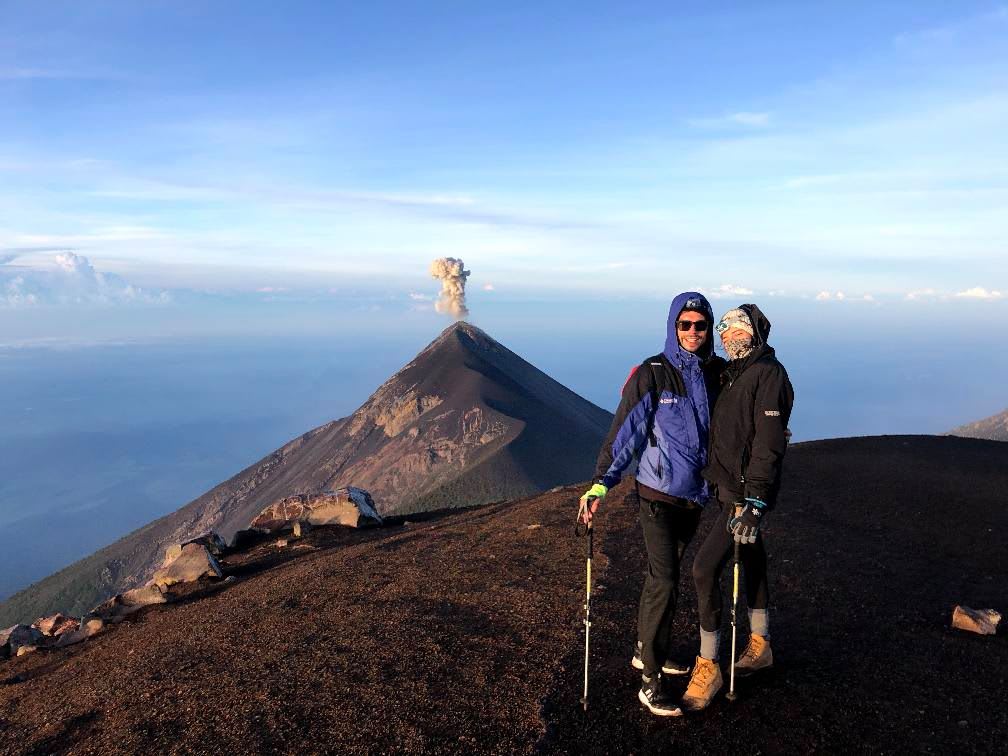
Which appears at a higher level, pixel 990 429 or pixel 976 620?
pixel 976 620

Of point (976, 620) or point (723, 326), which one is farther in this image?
point (976, 620)

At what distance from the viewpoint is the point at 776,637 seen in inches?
298

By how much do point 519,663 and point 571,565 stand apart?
13.2 feet

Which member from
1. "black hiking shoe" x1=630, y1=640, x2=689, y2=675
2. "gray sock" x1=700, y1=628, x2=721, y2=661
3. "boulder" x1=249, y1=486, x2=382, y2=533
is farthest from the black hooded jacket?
"boulder" x1=249, y1=486, x2=382, y2=533

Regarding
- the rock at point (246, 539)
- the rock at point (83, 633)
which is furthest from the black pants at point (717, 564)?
the rock at point (246, 539)

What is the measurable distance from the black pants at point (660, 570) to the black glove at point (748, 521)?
0.45 m

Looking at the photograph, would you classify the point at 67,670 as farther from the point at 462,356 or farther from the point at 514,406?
the point at 462,356

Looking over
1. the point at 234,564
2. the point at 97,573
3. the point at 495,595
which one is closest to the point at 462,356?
the point at 97,573

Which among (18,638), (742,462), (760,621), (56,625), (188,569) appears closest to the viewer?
(742,462)

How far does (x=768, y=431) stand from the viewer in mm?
5125

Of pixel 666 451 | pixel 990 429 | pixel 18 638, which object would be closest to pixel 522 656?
pixel 666 451

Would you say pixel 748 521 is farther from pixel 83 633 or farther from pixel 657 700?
pixel 83 633

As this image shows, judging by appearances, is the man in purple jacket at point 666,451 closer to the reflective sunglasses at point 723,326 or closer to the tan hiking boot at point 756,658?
the reflective sunglasses at point 723,326

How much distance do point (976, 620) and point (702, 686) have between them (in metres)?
4.75
